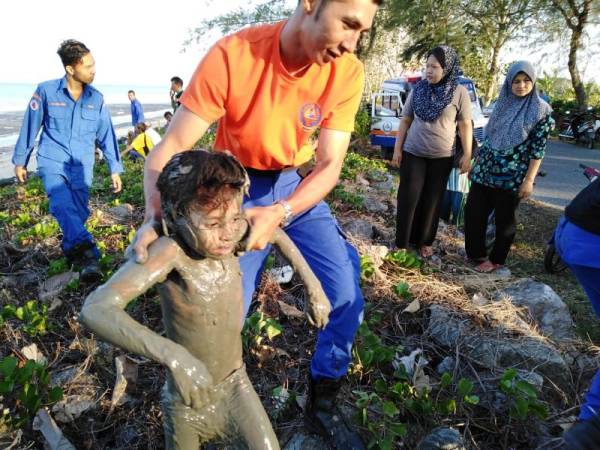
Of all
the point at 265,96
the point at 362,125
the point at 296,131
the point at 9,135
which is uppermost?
the point at 265,96

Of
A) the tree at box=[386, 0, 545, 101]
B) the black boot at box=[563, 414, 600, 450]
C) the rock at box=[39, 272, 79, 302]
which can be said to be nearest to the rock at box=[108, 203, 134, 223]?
the rock at box=[39, 272, 79, 302]

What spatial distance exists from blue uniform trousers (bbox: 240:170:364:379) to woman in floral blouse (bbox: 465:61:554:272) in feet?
8.66

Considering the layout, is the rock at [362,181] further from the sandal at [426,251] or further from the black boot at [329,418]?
the black boot at [329,418]

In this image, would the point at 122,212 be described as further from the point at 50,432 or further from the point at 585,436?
the point at 585,436

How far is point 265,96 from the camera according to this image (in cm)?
188

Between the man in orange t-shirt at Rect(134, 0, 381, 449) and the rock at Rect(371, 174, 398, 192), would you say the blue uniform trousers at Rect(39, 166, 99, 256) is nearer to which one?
the man in orange t-shirt at Rect(134, 0, 381, 449)

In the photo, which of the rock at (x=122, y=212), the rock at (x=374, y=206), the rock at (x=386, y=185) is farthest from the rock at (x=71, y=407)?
the rock at (x=386, y=185)

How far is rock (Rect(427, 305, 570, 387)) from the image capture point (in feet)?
9.20

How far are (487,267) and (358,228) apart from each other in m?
1.37

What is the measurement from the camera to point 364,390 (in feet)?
8.64

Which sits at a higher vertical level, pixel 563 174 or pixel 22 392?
pixel 563 174

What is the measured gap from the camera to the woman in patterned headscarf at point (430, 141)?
4176 mm

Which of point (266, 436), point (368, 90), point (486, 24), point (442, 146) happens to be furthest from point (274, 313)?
point (486, 24)

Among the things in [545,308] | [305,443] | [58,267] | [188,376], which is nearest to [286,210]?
[188,376]
